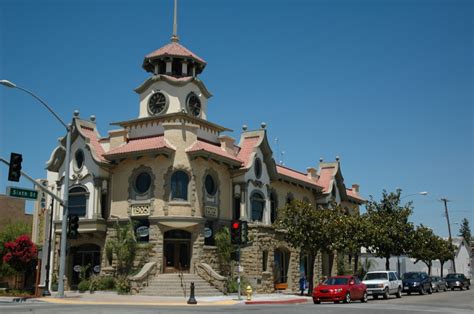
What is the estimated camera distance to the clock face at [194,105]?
41.1 metres

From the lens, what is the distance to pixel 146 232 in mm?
36500

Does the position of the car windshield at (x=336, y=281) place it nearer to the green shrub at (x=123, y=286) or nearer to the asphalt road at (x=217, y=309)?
the asphalt road at (x=217, y=309)

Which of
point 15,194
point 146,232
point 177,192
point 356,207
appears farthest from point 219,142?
point 356,207

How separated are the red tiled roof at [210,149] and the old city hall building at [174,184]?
97mm

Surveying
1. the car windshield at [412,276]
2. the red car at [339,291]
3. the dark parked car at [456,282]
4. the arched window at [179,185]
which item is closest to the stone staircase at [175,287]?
the arched window at [179,185]

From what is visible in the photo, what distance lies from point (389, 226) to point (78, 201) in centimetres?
2560

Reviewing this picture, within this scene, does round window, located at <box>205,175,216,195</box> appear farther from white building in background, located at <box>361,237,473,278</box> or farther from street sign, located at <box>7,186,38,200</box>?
white building in background, located at <box>361,237,473,278</box>

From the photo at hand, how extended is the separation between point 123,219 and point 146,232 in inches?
76.4

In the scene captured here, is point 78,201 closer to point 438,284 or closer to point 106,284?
point 106,284

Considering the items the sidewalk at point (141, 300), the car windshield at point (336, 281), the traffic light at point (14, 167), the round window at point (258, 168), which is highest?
the round window at point (258, 168)

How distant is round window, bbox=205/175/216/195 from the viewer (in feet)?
125

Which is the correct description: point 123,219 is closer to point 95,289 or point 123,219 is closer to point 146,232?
point 146,232

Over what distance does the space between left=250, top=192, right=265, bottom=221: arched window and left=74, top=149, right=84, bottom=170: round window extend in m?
12.1

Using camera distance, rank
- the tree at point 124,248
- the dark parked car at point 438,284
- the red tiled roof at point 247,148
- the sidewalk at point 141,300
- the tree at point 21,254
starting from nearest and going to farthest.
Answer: the sidewalk at point 141,300, the tree at point 124,248, the tree at point 21,254, the red tiled roof at point 247,148, the dark parked car at point 438,284
